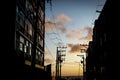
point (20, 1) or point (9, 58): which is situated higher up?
point (20, 1)

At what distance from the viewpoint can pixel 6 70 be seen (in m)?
29.3

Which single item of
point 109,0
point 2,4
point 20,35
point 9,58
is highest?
point 109,0

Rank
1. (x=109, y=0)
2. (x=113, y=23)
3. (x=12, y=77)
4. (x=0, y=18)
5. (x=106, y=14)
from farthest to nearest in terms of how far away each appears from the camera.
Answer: (x=106, y=14) → (x=109, y=0) → (x=113, y=23) → (x=0, y=18) → (x=12, y=77)

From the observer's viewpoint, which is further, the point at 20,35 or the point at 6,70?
the point at 20,35

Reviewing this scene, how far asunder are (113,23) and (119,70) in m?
→ 7.66

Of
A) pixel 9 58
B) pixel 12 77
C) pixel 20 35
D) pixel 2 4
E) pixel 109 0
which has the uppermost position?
pixel 109 0

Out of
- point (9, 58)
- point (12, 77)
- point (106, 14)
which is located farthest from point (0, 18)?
point (106, 14)

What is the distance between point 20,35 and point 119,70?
49.6 ft

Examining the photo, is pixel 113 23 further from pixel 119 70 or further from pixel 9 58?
pixel 9 58

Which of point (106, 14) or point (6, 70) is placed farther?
point (106, 14)

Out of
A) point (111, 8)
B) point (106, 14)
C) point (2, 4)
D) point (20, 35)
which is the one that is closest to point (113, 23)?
point (111, 8)

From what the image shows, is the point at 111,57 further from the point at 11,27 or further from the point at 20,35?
the point at 11,27

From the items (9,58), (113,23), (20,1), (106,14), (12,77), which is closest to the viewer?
(12,77)

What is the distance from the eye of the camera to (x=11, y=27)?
33469 mm
